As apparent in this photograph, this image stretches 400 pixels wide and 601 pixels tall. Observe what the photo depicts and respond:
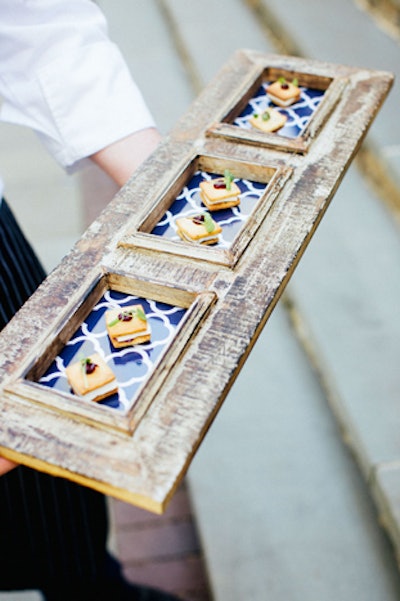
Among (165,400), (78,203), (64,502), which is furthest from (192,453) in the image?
(78,203)

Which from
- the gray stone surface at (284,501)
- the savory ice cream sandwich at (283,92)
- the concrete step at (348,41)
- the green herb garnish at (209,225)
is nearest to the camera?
the green herb garnish at (209,225)

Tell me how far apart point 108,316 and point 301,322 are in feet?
3.78

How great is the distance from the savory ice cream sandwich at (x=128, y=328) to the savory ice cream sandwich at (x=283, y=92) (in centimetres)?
55

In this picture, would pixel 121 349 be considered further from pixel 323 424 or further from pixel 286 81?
pixel 323 424

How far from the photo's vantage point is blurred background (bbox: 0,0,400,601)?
1386mm

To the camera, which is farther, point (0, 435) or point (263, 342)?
point (263, 342)

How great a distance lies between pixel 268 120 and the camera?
3.43 feet

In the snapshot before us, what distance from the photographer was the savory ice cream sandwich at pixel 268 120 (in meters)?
1.04

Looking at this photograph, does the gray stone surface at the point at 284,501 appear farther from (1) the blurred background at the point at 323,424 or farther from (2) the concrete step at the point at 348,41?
(2) the concrete step at the point at 348,41

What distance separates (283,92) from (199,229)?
0.40 m

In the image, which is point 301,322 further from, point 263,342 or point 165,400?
point 165,400

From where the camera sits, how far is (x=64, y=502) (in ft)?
3.88

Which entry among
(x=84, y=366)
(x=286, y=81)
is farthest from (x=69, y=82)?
(x=84, y=366)

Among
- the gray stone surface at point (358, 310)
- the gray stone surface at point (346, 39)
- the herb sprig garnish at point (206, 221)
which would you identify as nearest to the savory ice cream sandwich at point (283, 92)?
the herb sprig garnish at point (206, 221)
